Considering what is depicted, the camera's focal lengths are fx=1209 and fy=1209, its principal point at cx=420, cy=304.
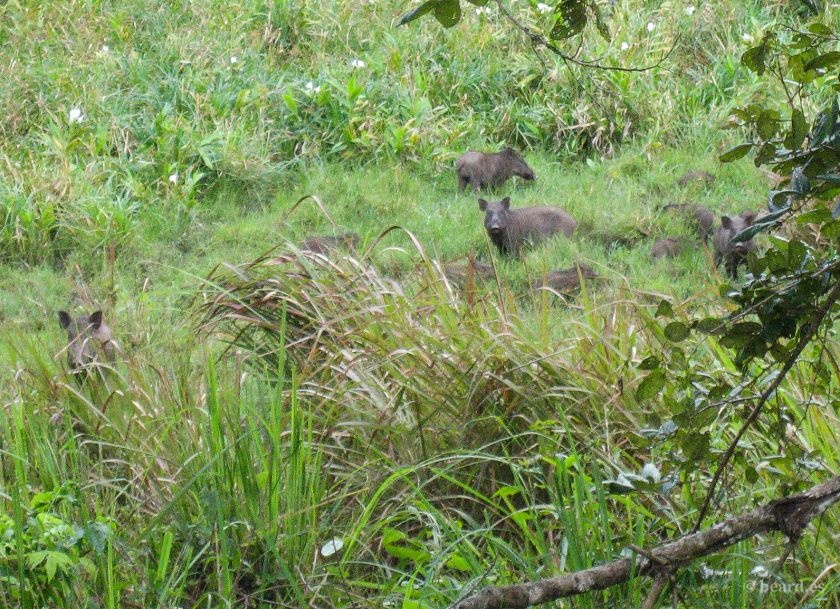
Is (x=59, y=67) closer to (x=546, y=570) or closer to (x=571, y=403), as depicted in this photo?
(x=571, y=403)

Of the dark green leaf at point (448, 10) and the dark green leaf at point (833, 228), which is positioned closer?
the dark green leaf at point (448, 10)

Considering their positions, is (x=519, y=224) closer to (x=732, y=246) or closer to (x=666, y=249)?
(x=666, y=249)

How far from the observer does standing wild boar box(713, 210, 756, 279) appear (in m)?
A: 8.02

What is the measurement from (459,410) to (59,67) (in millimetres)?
8901

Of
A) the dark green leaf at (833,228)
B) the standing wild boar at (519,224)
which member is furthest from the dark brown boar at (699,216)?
the dark green leaf at (833,228)

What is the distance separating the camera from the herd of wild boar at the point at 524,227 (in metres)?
7.57

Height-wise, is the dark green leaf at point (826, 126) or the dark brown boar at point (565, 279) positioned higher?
the dark green leaf at point (826, 126)

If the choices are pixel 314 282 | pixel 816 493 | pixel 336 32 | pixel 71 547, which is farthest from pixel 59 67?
pixel 816 493

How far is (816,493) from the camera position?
94.3 inches

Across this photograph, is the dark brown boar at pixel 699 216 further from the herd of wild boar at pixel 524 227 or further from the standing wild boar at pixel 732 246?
the standing wild boar at pixel 732 246

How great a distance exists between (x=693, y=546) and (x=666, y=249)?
610 cm

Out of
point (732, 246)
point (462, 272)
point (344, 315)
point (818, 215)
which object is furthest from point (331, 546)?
point (732, 246)

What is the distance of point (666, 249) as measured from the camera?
8.33 meters

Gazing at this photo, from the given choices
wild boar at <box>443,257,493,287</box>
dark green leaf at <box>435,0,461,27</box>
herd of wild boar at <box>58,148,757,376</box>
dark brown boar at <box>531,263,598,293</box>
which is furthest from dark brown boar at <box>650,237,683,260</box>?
dark green leaf at <box>435,0,461,27</box>
